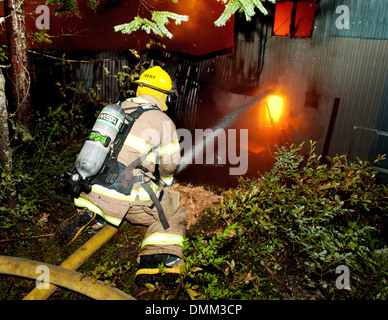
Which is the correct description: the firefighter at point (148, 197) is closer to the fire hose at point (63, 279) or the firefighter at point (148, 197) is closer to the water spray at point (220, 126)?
the fire hose at point (63, 279)

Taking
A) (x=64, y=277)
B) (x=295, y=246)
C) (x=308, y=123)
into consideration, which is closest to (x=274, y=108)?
(x=308, y=123)

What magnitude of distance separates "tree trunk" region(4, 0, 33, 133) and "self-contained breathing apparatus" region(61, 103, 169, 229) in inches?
74.4

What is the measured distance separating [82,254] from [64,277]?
1.40 ft

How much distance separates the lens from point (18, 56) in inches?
160

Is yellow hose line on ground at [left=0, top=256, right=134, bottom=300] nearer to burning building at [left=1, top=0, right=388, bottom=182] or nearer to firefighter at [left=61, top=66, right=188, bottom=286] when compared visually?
firefighter at [left=61, top=66, right=188, bottom=286]

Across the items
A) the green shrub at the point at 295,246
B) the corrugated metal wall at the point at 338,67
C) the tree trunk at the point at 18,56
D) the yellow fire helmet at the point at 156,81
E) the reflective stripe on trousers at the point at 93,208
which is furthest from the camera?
the corrugated metal wall at the point at 338,67

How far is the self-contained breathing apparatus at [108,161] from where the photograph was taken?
2.80 m

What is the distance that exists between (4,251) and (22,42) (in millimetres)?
3233

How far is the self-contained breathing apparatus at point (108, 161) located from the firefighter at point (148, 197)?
13 millimetres

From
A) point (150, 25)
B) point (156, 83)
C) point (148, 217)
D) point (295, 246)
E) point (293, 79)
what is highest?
point (150, 25)

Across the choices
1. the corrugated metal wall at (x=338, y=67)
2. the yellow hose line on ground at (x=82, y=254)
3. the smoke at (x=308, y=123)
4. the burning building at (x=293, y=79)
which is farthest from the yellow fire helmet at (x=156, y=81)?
the smoke at (x=308, y=123)

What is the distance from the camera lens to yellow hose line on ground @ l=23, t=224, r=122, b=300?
261cm

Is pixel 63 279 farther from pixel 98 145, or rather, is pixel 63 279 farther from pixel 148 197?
pixel 98 145
